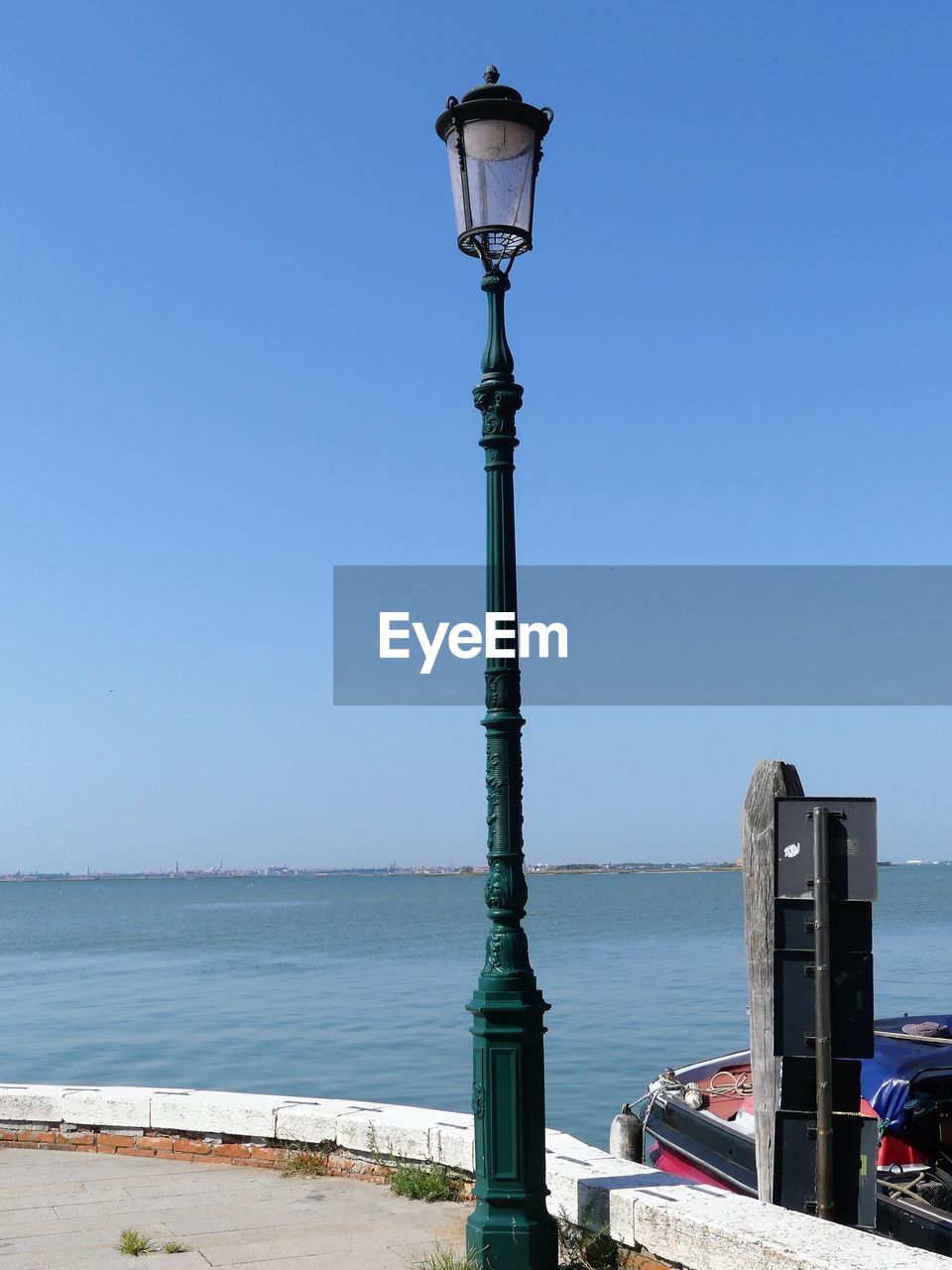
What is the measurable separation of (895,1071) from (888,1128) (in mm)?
371

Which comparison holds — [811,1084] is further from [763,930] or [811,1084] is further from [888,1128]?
[888,1128]

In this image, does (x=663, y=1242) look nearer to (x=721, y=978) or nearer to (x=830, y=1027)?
(x=830, y=1027)

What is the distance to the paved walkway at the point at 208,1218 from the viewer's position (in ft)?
20.5

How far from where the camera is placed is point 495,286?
22.2ft

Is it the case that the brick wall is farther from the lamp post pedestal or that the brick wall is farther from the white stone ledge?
the lamp post pedestal

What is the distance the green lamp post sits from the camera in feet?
19.5

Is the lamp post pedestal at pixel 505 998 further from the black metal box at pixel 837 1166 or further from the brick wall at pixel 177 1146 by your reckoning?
the brick wall at pixel 177 1146

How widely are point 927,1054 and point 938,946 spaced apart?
49.0 m

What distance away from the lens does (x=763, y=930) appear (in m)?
6.57

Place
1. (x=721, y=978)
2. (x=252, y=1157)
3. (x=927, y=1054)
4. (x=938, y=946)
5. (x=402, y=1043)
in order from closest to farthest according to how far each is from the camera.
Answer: (x=252, y=1157), (x=927, y=1054), (x=402, y=1043), (x=721, y=978), (x=938, y=946)

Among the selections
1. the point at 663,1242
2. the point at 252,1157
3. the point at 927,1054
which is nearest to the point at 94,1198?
the point at 252,1157

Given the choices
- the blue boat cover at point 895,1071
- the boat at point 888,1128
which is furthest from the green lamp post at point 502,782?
the blue boat cover at point 895,1071

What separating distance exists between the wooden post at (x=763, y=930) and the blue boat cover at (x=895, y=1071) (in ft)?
7.56

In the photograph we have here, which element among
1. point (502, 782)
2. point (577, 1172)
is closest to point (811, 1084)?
point (577, 1172)
